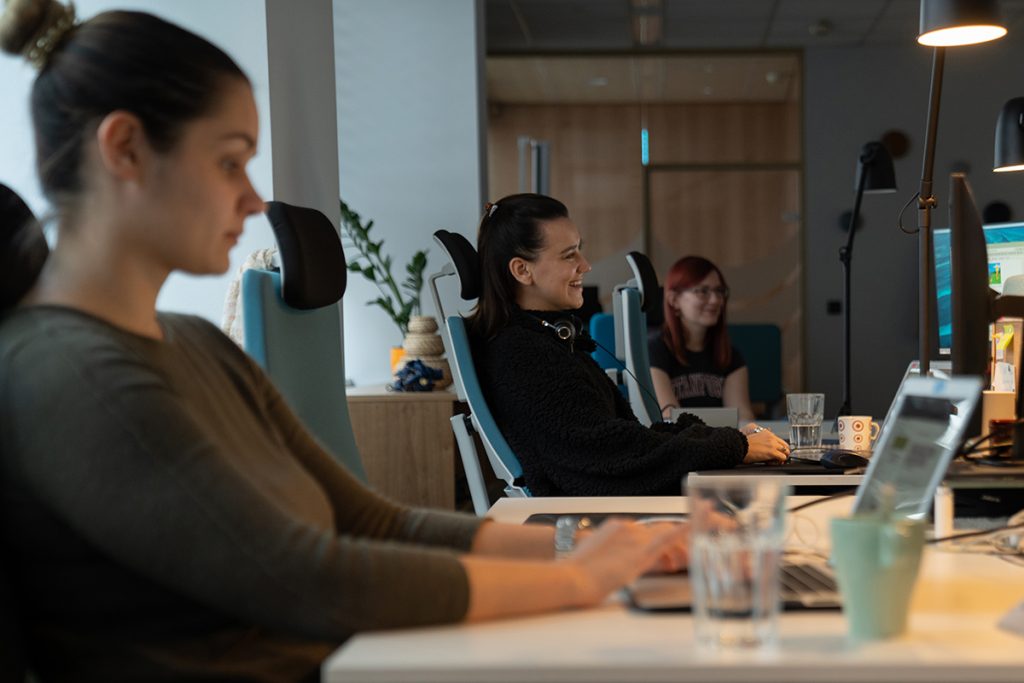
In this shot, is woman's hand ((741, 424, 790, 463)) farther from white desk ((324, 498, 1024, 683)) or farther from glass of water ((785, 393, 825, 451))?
white desk ((324, 498, 1024, 683))

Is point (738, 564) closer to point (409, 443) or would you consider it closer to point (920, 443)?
point (920, 443)

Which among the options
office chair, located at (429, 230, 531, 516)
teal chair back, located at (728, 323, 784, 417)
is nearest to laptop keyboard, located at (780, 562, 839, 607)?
office chair, located at (429, 230, 531, 516)

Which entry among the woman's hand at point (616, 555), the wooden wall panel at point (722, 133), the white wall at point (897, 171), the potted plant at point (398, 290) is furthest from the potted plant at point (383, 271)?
the woman's hand at point (616, 555)

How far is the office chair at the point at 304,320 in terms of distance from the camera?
1.77 m

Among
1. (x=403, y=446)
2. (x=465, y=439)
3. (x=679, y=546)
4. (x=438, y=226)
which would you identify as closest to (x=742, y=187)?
(x=438, y=226)

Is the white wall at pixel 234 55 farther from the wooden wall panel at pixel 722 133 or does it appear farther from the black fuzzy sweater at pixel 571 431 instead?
the wooden wall panel at pixel 722 133

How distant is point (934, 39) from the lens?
2.44m

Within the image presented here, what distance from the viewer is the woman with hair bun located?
941 mm

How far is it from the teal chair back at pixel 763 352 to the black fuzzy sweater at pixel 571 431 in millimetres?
4852

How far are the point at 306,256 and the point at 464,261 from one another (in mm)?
872

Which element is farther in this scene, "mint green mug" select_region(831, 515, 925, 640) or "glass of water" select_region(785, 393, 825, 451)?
"glass of water" select_region(785, 393, 825, 451)

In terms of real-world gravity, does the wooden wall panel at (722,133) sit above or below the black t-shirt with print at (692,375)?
above

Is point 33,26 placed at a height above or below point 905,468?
above

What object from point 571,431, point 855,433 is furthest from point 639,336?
point 571,431
